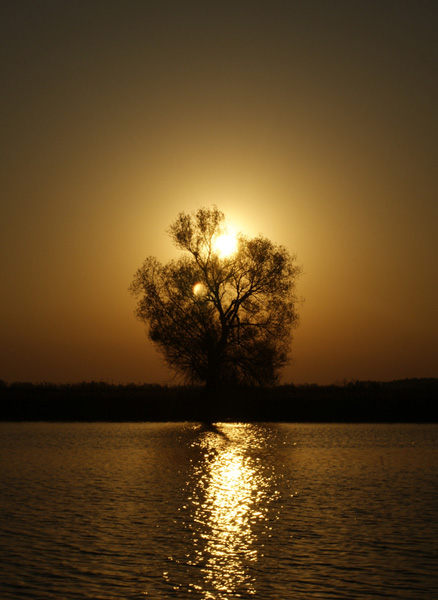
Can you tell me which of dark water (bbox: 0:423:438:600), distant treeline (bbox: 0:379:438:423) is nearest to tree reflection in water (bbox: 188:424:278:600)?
dark water (bbox: 0:423:438:600)

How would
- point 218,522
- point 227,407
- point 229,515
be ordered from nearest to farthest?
point 218,522 < point 229,515 < point 227,407

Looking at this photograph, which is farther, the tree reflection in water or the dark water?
the tree reflection in water

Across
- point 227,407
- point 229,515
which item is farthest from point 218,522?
point 227,407

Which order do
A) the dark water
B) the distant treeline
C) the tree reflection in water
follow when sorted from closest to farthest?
the dark water, the tree reflection in water, the distant treeline

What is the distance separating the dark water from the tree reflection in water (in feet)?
0.16

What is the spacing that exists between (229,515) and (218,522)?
947 mm

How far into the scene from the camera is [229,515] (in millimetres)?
17594

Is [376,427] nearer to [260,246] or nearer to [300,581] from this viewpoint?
[260,246]

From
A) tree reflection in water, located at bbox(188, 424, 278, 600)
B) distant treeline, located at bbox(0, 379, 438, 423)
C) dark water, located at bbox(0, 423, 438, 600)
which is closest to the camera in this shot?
dark water, located at bbox(0, 423, 438, 600)

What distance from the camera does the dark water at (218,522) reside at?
11.6 m

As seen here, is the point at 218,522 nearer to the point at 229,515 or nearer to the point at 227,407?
the point at 229,515

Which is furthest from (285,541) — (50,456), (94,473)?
(50,456)

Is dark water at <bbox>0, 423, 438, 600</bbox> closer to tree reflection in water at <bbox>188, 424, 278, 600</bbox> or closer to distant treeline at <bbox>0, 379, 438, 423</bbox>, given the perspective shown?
tree reflection in water at <bbox>188, 424, 278, 600</bbox>

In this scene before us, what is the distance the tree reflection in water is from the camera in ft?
39.4
